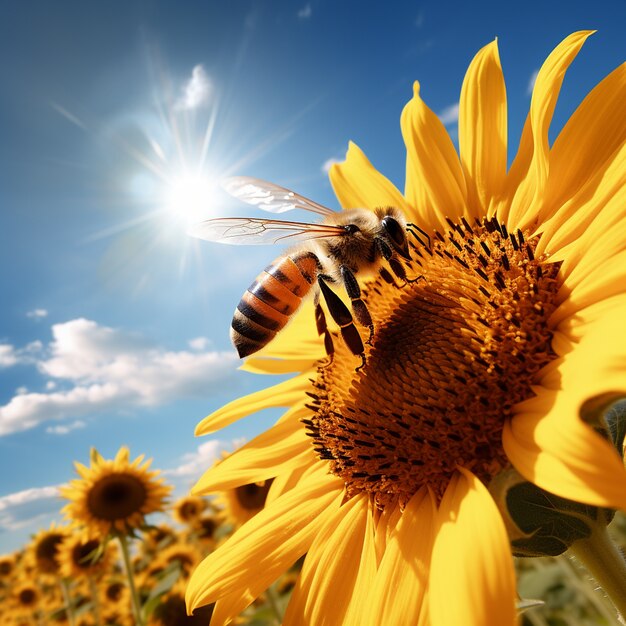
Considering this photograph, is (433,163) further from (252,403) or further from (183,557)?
(183,557)

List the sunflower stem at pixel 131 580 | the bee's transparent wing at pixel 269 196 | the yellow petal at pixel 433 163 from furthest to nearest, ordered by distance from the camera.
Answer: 1. the sunflower stem at pixel 131 580
2. the bee's transparent wing at pixel 269 196
3. the yellow petal at pixel 433 163

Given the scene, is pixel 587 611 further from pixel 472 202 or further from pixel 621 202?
pixel 621 202

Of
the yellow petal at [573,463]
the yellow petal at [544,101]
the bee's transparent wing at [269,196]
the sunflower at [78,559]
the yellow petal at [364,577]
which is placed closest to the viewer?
the yellow petal at [573,463]

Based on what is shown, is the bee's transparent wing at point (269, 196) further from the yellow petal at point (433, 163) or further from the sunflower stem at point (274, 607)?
the sunflower stem at point (274, 607)

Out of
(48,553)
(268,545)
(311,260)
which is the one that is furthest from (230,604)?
(48,553)

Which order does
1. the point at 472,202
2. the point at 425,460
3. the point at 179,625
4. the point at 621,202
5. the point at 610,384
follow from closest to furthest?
the point at 610,384 → the point at 621,202 → the point at 425,460 → the point at 472,202 → the point at 179,625

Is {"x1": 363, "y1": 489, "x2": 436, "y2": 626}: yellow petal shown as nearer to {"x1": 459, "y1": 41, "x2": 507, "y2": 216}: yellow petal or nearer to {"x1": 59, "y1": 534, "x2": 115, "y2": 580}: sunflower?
{"x1": 459, "y1": 41, "x2": 507, "y2": 216}: yellow petal

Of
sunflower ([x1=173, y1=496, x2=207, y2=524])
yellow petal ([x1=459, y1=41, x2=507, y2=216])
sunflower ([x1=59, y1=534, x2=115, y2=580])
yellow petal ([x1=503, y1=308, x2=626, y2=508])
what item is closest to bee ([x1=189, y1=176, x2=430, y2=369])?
yellow petal ([x1=459, y1=41, x2=507, y2=216])

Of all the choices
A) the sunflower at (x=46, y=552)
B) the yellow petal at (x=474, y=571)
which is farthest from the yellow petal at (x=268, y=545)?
the sunflower at (x=46, y=552)

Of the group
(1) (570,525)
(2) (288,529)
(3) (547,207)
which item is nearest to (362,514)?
(2) (288,529)
